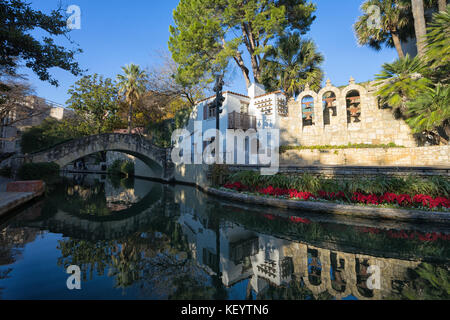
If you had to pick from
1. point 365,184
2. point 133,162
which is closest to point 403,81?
point 365,184

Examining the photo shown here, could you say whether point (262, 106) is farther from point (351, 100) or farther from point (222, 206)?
point (222, 206)

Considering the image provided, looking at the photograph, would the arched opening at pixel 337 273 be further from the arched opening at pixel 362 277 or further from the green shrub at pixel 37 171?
the green shrub at pixel 37 171

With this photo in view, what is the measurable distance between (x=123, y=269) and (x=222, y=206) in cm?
628

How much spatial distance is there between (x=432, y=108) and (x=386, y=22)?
1211 cm

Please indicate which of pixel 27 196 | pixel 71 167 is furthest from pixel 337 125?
pixel 71 167

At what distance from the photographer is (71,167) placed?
4478cm

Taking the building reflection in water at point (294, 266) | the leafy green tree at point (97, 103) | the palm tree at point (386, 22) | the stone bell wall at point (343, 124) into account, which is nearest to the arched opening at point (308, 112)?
the stone bell wall at point (343, 124)

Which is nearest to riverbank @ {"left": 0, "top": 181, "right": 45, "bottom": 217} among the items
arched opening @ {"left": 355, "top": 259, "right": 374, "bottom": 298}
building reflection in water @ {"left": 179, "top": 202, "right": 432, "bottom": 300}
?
building reflection in water @ {"left": 179, "top": 202, "right": 432, "bottom": 300}

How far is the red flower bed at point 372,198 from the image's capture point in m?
6.80

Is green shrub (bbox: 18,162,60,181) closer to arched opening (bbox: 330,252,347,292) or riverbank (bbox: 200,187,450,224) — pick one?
riverbank (bbox: 200,187,450,224)

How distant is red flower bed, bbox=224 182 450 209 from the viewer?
6.80 meters

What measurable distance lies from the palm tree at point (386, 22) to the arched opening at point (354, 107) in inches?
263

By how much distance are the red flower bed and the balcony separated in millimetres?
10404

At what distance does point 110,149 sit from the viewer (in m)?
17.9
